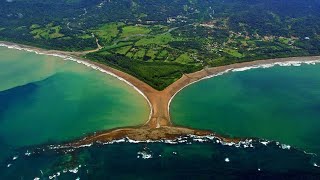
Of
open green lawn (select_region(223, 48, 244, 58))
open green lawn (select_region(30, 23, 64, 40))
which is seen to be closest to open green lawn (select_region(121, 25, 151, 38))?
open green lawn (select_region(30, 23, 64, 40))

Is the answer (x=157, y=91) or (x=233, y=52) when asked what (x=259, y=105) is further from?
(x=233, y=52)

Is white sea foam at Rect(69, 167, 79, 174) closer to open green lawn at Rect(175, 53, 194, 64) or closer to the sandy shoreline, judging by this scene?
the sandy shoreline

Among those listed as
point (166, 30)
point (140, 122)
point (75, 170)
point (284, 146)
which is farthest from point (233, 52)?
point (75, 170)

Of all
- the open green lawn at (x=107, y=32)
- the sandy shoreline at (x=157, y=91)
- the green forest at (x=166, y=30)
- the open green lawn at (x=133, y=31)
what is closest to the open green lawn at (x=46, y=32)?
the green forest at (x=166, y=30)

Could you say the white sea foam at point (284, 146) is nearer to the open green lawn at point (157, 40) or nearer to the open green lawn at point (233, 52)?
the open green lawn at point (233, 52)

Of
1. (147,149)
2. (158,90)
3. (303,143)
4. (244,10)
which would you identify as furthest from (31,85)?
(244,10)

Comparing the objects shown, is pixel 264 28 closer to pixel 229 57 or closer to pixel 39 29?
pixel 229 57
